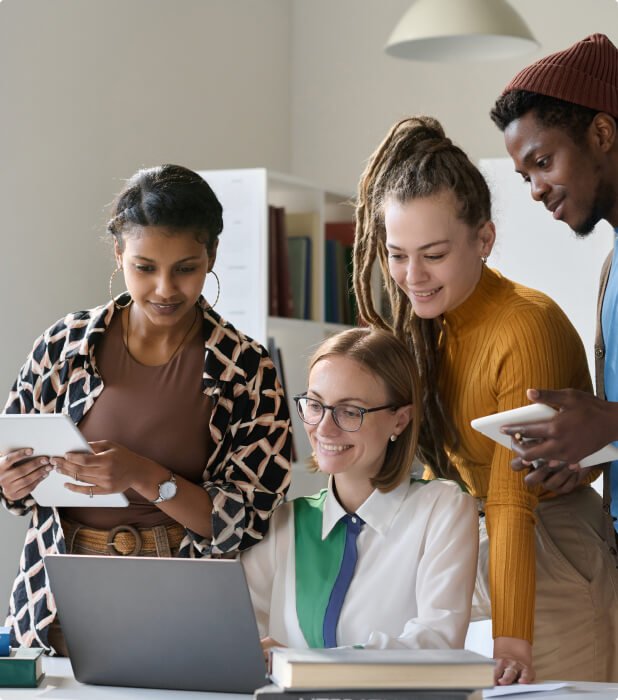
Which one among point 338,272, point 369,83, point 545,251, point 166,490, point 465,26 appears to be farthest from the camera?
point 369,83

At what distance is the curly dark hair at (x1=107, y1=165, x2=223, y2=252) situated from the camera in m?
1.88

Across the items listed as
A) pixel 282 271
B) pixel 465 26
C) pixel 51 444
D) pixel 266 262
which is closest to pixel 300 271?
pixel 282 271

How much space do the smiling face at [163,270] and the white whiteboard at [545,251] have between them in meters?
2.11

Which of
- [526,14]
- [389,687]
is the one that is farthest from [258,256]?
[389,687]

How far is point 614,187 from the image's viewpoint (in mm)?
1893

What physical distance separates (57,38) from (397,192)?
2122 mm

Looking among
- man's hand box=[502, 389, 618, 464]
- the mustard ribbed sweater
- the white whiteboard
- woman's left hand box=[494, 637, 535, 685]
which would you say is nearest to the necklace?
the mustard ribbed sweater

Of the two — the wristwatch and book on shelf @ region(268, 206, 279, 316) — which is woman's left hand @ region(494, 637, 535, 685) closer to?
the wristwatch

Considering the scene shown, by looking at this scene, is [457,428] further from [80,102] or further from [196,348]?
[80,102]

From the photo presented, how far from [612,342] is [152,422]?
81cm

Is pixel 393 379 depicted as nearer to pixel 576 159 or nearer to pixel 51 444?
pixel 576 159

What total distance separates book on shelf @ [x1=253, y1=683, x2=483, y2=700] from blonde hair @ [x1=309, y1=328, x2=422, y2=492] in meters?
0.60

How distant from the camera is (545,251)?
3.91 m

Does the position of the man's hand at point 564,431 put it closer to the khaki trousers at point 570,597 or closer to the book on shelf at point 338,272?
the khaki trousers at point 570,597
